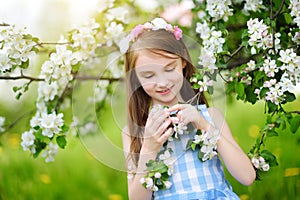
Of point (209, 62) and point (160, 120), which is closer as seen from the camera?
point (160, 120)

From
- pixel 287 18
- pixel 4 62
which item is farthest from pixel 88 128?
pixel 287 18

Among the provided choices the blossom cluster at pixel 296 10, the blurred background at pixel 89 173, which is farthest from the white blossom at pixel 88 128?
the blossom cluster at pixel 296 10

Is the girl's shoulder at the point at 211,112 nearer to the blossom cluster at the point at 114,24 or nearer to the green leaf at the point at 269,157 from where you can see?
the green leaf at the point at 269,157

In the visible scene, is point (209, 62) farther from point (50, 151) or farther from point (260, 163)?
point (50, 151)

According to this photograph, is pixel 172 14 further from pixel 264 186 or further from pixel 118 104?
pixel 118 104

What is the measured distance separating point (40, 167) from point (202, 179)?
195cm

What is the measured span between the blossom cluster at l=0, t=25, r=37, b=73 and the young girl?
39 cm

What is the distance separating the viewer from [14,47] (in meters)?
2.07

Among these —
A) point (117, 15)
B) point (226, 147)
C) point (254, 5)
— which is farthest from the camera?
point (117, 15)

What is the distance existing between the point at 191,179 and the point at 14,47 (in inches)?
30.4

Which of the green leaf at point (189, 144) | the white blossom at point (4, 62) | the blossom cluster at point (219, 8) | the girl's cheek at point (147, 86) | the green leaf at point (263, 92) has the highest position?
the blossom cluster at point (219, 8)

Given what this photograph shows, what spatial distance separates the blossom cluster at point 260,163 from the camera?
1.94 meters

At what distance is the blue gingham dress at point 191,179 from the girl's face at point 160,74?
0.16 m

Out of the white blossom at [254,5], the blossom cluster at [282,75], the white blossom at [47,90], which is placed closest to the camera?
the blossom cluster at [282,75]
